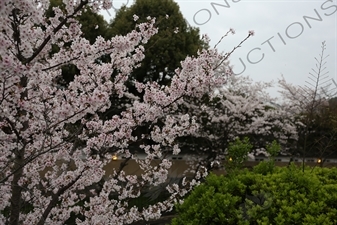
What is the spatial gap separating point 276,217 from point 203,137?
9600mm

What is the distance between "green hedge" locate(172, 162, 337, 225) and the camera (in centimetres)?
263

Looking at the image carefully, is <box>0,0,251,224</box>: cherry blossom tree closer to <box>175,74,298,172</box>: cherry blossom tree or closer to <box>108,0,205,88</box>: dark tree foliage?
<box>175,74,298,172</box>: cherry blossom tree

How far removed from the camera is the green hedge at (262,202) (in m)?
2.63

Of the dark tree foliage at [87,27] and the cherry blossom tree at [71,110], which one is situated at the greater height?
the dark tree foliage at [87,27]

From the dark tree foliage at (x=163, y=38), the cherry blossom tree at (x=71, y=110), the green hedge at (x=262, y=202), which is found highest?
the dark tree foliage at (x=163, y=38)

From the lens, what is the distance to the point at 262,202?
9.23 ft

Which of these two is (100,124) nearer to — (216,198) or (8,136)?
(8,136)

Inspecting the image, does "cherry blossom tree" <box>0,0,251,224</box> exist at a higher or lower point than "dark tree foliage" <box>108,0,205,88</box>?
lower

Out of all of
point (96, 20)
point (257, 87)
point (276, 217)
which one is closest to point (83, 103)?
point (276, 217)

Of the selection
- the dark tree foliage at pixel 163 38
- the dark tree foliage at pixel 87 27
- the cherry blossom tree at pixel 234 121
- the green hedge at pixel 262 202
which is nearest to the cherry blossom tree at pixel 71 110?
the green hedge at pixel 262 202

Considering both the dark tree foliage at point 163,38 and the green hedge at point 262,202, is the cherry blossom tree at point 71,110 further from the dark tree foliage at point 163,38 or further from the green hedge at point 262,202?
the dark tree foliage at point 163,38

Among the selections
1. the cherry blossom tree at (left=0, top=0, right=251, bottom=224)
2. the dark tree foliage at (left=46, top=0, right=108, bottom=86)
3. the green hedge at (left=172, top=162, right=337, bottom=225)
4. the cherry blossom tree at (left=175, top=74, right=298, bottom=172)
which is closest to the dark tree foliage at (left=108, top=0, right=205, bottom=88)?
the dark tree foliage at (left=46, top=0, right=108, bottom=86)

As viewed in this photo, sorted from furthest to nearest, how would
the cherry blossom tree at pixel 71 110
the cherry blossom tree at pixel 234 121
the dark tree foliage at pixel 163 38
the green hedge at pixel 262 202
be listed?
the dark tree foliage at pixel 163 38, the cherry blossom tree at pixel 234 121, the cherry blossom tree at pixel 71 110, the green hedge at pixel 262 202

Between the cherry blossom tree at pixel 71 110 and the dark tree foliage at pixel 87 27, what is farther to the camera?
the dark tree foliage at pixel 87 27
